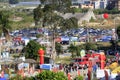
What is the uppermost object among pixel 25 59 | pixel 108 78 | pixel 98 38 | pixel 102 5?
pixel 108 78

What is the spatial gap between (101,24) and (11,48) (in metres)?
42.7

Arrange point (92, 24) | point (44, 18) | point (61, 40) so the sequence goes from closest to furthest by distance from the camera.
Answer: point (44, 18) → point (61, 40) → point (92, 24)

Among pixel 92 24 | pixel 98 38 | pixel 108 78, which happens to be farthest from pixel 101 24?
pixel 108 78

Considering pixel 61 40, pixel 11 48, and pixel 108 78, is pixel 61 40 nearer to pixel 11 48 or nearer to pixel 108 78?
pixel 11 48

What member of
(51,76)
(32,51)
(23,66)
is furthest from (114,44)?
(51,76)

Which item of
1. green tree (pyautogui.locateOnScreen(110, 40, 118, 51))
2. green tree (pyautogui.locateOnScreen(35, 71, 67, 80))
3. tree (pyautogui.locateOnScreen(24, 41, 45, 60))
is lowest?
green tree (pyautogui.locateOnScreen(110, 40, 118, 51))

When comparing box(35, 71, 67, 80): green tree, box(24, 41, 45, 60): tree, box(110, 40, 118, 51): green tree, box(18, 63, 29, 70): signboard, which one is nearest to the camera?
box(35, 71, 67, 80): green tree

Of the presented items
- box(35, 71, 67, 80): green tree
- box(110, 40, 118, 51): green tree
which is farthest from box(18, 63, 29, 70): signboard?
box(110, 40, 118, 51): green tree

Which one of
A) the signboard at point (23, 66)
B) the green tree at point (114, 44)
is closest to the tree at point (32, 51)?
the signboard at point (23, 66)

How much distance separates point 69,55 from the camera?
3481 centimetres

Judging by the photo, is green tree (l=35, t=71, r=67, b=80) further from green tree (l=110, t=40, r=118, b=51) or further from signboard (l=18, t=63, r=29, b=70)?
green tree (l=110, t=40, r=118, b=51)

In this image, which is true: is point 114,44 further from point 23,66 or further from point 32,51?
point 23,66

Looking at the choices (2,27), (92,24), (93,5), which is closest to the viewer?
(2,27)

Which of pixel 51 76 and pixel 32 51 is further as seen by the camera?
pixel 32 51
